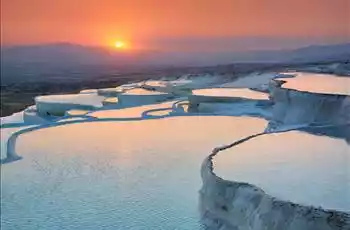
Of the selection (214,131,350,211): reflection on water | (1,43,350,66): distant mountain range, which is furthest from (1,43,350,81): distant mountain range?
(214,131,350,211): reflection on water

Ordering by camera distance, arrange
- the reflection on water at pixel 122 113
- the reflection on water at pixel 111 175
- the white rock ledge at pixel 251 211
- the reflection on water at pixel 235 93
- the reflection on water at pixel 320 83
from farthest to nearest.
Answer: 1. the reflection on water at pixel 235 93
2. the reflection on water at pixel 122 113
3. the reflection on water at pixel 320 83
4. the reflection on water at pixel 111 175
5. the white rock ledge at pixel 251 211

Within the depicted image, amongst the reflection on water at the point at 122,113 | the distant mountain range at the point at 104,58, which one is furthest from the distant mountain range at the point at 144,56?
the reflection on water at the point at 122,113

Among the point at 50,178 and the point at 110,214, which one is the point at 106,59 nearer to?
the point at 50,178

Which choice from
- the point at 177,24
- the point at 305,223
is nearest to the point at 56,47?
the point at 177,24

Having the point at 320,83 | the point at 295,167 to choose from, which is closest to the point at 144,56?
the point at 320,83

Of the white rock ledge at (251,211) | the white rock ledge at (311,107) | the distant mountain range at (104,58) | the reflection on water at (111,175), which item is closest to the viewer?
the white rock ledge at (251,211)

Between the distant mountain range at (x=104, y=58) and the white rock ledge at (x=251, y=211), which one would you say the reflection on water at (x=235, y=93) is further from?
the white rock ledge at (x=251, y=211)

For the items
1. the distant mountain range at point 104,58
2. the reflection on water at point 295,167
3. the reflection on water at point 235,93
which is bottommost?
the reflection on water at point 235,93
